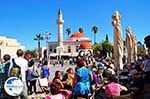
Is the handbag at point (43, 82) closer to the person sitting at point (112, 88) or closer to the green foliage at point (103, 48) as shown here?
the person sitting at point (112, 88)

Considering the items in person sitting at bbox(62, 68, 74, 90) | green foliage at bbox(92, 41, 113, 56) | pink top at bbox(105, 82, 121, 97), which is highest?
green foliage at bbox(92, 41, 113, 56)

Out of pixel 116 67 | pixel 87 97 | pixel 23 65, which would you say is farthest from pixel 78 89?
pixel 116 67

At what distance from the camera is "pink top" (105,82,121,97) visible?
9.80m

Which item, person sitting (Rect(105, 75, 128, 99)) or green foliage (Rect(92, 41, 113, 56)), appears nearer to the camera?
→ person sitting (Rect(105, 75, 128, 99))

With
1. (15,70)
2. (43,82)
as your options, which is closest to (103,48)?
(43,82)

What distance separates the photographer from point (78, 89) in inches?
403

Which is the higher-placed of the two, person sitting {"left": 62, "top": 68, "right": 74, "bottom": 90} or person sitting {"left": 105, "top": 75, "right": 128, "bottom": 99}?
person sitting {"left": 62, "top": 68, "right": 74, "bottom": 90}

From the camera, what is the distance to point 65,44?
133 metres

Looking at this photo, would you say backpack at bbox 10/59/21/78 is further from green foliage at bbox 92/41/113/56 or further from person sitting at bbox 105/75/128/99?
green foliage at bbox 92/41/113/56

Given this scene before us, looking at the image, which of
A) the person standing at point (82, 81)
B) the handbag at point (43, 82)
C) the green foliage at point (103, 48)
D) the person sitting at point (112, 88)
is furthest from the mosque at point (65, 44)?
the person sitting at point (112, 88)

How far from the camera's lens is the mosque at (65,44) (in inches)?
4734

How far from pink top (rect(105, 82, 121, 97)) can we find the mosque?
10589 centimetres

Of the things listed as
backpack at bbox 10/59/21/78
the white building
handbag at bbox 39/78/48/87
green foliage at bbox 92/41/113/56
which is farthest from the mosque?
backpack at bbox 10/59/21/78

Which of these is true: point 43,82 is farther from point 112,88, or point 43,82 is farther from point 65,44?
point 65,44
